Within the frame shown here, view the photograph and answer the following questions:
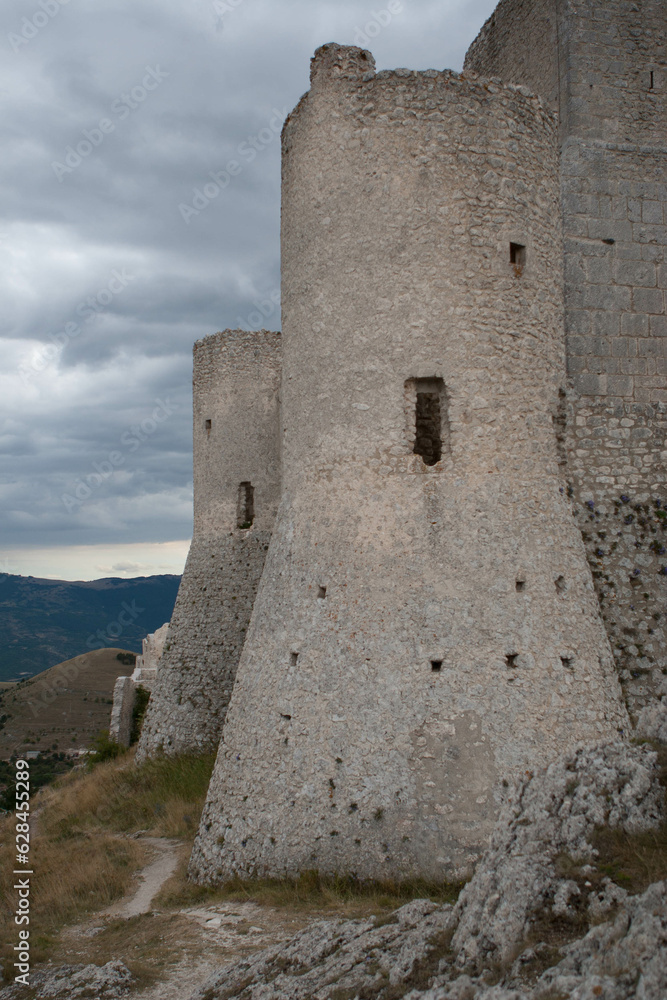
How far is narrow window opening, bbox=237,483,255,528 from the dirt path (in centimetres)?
701

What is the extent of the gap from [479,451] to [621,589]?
2.90m

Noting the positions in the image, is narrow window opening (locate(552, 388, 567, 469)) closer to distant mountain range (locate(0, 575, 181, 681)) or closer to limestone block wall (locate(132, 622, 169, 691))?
limestone block wall (locate(132, 622, 169, 691))

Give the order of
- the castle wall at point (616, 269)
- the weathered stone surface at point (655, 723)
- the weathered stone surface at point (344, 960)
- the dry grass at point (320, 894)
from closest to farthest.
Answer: the weathered stone surface at point (344, 960) < the weathered stone surface at point (655, 723) < the dry grass at point (320, 894) < the castle wall at point (616, 269)

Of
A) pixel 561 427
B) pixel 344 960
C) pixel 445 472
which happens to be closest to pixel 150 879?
pixel 344 960

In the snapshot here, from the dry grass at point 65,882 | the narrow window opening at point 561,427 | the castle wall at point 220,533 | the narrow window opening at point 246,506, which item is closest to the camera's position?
the dry grass at point 65,882

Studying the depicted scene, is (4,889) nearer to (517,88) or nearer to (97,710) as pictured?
(517,88)

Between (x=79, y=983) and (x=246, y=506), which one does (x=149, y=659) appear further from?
(x=79, y=983)

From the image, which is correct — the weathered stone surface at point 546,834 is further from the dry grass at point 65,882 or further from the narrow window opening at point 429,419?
the dry grass at point 65,882

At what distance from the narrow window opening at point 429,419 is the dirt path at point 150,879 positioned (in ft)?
19.3

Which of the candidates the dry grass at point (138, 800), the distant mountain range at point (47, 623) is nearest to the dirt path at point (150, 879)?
the dry grass at point (138, 800)

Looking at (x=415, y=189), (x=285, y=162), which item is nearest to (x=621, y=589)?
(x=415, y=189)

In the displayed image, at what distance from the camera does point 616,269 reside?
1014 centimetres

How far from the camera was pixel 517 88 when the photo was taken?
8.59 m

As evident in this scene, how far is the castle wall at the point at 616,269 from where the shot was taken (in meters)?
9.42
